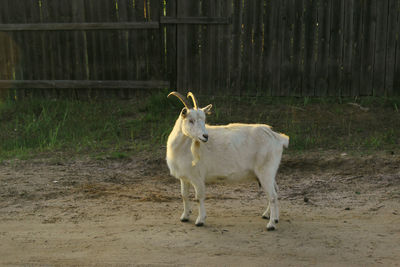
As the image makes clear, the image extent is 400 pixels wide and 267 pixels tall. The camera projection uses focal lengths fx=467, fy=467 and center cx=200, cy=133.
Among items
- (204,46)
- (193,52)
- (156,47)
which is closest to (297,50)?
(204,46)

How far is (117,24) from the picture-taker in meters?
10.5

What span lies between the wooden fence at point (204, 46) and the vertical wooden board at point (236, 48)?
0.07 feet

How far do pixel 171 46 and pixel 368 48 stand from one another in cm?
425

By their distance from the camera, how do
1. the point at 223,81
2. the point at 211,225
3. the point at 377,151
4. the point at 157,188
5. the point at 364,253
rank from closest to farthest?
the point at 364,253 < the point at 211,225 < the point at 157,188 < the point at 377,151 < the point at 223,81

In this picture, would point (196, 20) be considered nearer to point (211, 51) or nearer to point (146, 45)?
point (211, 51)

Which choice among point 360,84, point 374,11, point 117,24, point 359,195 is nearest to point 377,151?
point 359,195

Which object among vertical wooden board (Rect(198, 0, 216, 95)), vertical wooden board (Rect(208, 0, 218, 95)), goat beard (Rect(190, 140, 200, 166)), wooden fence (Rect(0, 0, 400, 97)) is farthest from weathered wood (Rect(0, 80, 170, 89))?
goat beard (Rect(190, 140, 200, 166))

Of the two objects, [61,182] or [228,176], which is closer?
[228,176]

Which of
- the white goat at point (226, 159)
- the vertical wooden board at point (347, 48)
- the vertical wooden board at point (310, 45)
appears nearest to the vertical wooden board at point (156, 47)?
the vertical wooden board at point (310, 45)

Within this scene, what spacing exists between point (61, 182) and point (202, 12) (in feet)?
17.3

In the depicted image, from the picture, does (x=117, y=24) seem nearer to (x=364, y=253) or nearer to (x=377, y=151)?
(x=377, y=151)

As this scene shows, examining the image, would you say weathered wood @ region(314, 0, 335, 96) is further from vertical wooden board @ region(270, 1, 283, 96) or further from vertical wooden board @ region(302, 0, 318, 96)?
vertical wooden board @ region(270, 1, 283, 96)

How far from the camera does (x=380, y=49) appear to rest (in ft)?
32.4

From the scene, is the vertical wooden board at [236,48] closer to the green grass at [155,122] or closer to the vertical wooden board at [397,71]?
the green grass at [155,122]
